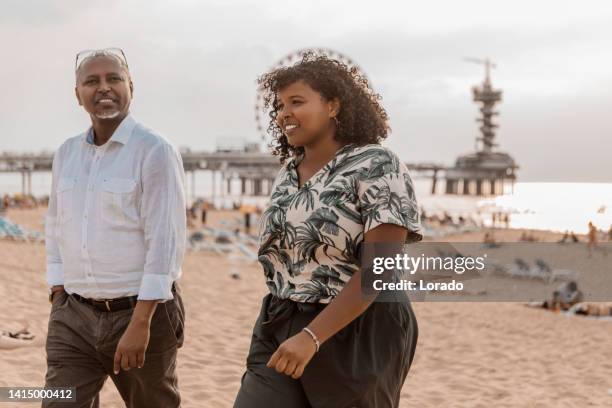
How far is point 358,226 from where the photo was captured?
1710mm

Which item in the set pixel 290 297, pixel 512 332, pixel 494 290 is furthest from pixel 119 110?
pixel 494 290

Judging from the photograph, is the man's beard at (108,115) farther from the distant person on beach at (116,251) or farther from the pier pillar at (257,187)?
the pier pillar at (257,187)

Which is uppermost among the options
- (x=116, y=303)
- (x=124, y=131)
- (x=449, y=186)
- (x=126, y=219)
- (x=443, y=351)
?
(x=449, y=186)

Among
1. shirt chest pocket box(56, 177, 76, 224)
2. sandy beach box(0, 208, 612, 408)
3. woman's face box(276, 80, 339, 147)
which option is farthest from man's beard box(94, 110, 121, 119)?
sandy beach box(0, 208, 612, 408)

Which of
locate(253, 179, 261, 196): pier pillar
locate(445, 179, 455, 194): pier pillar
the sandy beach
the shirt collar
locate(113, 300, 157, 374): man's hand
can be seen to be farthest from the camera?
locate(445, 179, 455, 194): pier pillar

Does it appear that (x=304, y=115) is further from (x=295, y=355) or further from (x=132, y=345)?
(x=132, y=345)

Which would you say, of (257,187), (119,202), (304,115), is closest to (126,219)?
(119,202)

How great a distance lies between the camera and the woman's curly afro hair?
186 centimetres

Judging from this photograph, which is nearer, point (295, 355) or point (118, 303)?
point (295, 355)

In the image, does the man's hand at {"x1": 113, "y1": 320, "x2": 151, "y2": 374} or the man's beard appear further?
the man's beard

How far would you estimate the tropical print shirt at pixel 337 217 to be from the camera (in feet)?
5.54

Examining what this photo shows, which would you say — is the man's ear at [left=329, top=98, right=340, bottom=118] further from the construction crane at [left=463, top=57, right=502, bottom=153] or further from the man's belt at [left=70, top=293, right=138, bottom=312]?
the construction crane at [left=463, top=57, right=502, bottom=153]

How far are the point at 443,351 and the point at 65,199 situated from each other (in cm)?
584

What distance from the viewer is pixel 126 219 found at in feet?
7.21
